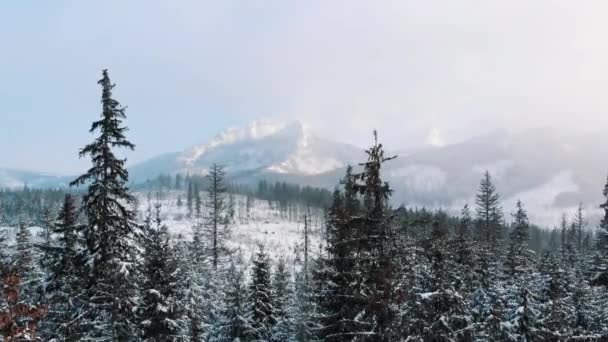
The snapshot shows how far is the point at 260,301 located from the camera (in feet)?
121

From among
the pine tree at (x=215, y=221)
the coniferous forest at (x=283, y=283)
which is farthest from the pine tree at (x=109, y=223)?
the pine tree at (x=215, y=221)

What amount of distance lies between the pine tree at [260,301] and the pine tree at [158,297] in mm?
7268

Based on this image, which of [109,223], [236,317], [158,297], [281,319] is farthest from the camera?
[281,319]

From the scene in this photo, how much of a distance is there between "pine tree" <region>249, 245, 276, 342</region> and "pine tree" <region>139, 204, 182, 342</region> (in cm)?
727

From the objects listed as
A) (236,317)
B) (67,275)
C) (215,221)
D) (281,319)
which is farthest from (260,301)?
(67,275)

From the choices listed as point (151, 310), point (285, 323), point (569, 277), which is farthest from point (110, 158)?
point (569, 277)

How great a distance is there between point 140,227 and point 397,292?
11.2 meters

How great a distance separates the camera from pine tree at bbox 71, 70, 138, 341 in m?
22.4

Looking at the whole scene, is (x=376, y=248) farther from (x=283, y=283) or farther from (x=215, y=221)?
(x=283, y=283)

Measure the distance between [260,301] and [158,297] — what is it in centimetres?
967

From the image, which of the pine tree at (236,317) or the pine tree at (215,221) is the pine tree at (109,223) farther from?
the pine tree at (215,221)

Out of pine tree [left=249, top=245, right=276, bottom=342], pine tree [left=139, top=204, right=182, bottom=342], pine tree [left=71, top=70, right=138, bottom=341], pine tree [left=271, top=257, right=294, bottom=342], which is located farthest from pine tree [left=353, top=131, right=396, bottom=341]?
pine tree [left=271, top=257, right=294, bottom=342]

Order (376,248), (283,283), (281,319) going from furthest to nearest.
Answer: (283,283) → (281,319) → (376,248)

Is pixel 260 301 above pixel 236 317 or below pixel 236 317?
above
